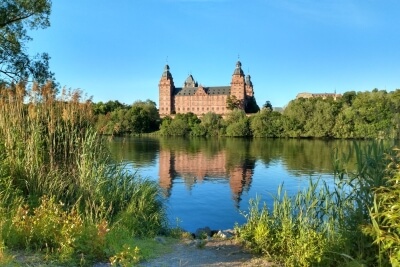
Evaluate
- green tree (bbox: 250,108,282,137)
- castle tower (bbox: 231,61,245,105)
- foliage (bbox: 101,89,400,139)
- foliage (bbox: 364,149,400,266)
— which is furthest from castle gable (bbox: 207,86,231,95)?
foliage (bbox: 364,149,400,266)

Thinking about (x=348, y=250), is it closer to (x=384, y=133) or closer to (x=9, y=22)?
(x=384, y=133)

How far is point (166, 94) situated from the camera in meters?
132

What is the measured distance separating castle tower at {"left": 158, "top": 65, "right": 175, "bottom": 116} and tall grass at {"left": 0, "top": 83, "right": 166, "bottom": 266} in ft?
406

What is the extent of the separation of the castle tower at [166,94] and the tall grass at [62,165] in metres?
124

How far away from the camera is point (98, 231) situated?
14.7 ft

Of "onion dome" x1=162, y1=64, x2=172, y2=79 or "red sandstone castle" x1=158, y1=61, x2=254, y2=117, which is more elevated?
"onion dome" x1=162, y1=64, x2=172, y2=79

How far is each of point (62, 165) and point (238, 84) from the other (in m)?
122

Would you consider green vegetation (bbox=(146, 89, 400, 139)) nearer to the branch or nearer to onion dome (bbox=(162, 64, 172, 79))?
onion dome (bbox=(162, 64, 172, 79))

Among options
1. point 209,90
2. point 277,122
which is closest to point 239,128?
point 277,122

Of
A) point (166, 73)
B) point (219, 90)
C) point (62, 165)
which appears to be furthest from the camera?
point (166, 73)

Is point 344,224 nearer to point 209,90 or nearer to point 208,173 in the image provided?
point 208,173

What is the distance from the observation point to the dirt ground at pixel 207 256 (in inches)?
201

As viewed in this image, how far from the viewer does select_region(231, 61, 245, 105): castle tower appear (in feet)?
414

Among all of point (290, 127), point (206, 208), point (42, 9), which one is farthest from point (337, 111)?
point (42, 9)
